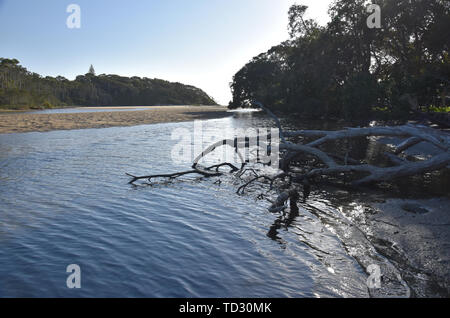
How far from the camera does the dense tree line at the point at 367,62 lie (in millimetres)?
37188

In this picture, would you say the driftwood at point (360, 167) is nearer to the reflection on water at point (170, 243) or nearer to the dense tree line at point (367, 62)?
the reflection on water at point (170, 243)

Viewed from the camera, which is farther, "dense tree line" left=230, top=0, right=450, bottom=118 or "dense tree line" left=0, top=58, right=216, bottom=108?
"dense tree line" left=0, top=58, right=216, bottom=108

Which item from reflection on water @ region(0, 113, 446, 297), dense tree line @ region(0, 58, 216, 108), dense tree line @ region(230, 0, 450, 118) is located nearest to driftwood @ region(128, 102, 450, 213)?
reflection on water @ region(0, 113, 446, 297)

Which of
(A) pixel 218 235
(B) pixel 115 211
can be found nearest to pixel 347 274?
(A) pixel 218 235

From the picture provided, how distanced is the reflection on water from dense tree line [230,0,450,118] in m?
31.9

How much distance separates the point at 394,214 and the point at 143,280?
7.58 meters

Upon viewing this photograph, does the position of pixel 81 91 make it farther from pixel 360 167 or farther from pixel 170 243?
pixel 170 243

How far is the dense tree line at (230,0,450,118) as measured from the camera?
37.2m

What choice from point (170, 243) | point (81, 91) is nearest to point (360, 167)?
point (170, 243)

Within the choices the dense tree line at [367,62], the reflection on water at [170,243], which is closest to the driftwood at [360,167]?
the reflection on water at [170,243]

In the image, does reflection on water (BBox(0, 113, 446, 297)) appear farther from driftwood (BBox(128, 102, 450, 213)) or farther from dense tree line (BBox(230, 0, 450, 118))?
dense tree line (BBox(230, 0, 450, 118))

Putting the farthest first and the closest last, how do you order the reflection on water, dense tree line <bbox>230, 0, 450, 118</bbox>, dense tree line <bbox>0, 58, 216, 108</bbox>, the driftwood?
dense tree line <bbox>0, 58, 216, 108</bbox>, dense tree line <bbox>230, 0, 450, 118</bbox>, the driftwood, the reflection on water

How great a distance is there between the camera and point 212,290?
5965 millimetres

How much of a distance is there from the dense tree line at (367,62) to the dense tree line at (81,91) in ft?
212
